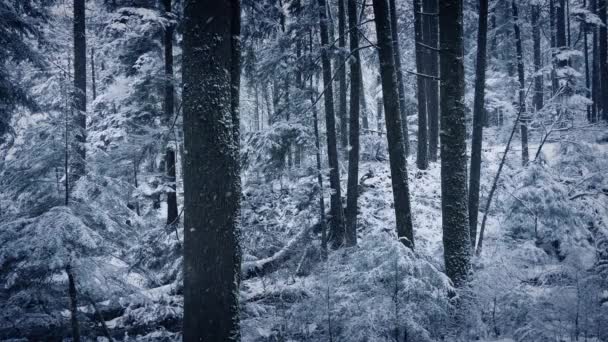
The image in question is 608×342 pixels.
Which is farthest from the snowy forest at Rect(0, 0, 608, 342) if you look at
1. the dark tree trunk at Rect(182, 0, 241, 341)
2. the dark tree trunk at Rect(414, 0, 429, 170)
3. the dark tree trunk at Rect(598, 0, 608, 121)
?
the dark tree trunk at Rect(598, 0, 608, 121)

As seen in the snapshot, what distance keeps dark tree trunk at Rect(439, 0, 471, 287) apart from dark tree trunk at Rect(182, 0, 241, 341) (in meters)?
3.90

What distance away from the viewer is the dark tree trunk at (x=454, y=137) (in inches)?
220

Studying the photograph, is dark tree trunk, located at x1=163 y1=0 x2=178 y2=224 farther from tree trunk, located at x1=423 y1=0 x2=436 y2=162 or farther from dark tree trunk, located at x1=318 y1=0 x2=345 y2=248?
tree trunk, located at x1=423 y1=0 x2=436 y2=162

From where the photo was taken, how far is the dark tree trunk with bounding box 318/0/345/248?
11.2m

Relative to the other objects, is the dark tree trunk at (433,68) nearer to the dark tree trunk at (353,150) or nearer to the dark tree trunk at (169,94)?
the dark tree trunk at (353,150)

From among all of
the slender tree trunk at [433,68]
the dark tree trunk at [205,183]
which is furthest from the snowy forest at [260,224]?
the slender tree trunk at [433,68]

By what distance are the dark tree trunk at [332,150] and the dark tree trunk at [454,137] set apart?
567 centimetres

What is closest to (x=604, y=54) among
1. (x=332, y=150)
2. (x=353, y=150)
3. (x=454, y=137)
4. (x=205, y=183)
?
(x=353, y=150)

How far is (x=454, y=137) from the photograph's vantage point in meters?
5.61

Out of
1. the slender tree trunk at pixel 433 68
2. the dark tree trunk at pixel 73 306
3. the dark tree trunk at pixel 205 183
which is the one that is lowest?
the dark tree trunk at pixel 73 306

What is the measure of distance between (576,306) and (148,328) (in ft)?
26.7

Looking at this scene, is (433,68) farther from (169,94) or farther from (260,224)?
(169,94)

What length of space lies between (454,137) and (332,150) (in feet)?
20.4

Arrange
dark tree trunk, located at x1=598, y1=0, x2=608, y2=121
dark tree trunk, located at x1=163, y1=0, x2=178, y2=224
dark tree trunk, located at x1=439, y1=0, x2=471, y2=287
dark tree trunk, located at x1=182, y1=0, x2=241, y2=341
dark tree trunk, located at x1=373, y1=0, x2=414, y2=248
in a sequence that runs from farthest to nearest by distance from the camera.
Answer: dark tree trunk, located at x1=598, y1=0, x2=608, y2=121 → dark tree trunk, located at x1=163, y1=0, x2=178, y2=224 → dark tree trunk, located at x1=373, y1=0, x2=414, y2=248 → dark tree trunk, located at x1=439, y1=0, x2=471, y2=287 → dark tree trunk, located at x1=182, y1=0, x2=241, y2=341
